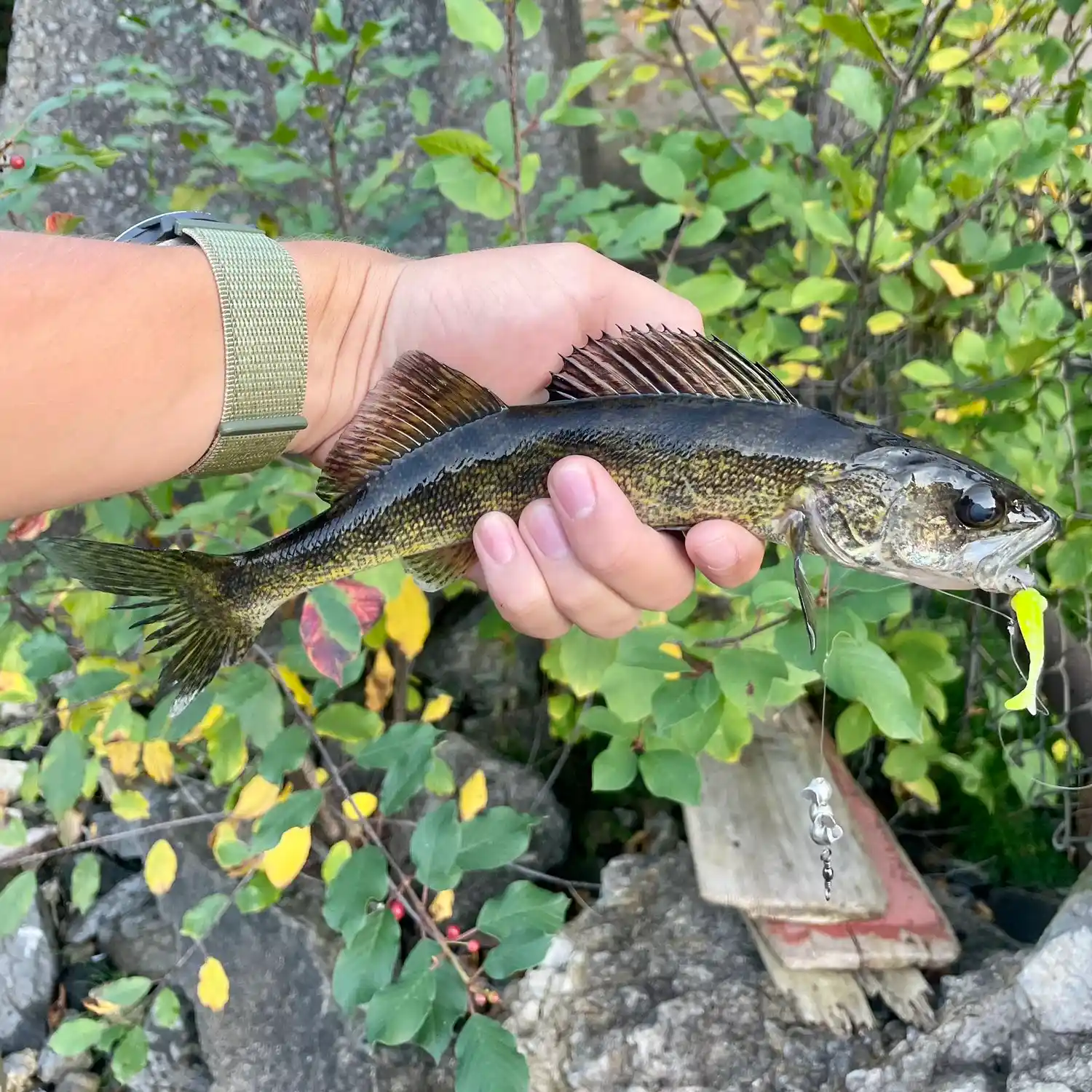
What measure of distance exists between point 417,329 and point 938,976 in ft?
6.43

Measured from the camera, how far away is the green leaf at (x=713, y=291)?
1951mm

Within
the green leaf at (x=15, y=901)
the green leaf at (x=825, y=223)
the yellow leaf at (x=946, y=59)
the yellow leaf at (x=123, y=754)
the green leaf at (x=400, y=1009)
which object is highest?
the yellow leaf at (x=946, y=59)

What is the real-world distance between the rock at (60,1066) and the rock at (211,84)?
9.34ft

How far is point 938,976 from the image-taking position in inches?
80.6

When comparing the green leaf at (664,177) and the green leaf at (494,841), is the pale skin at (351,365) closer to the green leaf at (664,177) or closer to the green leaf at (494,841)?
the green leaf at (664,177)

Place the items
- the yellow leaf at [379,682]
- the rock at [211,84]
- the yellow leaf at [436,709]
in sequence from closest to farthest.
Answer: the yellow leaf at [436,709] → the yellow leaf at [379,682] → the rock at [211,84]

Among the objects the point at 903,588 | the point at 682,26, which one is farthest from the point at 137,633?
the point at 682,26


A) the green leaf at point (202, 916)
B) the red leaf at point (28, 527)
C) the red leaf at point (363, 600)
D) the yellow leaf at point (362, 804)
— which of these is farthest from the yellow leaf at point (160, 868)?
the red leaf at point (363, 600)

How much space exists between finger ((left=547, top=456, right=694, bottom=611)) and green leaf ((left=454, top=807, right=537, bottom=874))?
48 cm

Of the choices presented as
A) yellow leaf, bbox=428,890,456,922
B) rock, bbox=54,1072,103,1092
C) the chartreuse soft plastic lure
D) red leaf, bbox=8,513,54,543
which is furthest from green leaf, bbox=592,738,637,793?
rock, bbox=54,1072,103,1092

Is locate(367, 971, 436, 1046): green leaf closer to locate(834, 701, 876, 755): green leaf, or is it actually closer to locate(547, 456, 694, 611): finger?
locate(547, 456, 694, 611): finger

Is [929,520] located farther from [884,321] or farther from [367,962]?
[367,962]

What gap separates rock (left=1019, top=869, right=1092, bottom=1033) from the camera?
1609mm

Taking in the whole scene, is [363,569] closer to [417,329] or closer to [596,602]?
[596,602]
